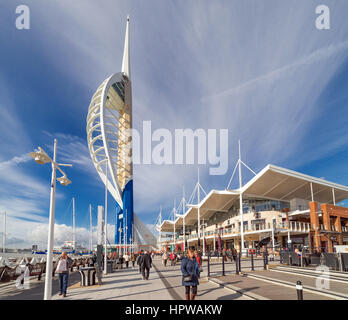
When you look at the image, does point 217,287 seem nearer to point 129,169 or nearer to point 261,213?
point 261,213

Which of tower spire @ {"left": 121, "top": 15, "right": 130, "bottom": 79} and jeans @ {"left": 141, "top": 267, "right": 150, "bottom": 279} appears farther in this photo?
tower spire @ {"left": 121, "top": 15, "right": 130, "bottom": 79}

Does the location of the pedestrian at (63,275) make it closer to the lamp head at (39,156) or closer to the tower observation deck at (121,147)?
the lamp head at (39,156)

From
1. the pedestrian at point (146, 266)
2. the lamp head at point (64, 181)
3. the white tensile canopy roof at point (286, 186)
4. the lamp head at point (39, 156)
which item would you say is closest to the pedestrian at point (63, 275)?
the lamp head at point (64, 181)

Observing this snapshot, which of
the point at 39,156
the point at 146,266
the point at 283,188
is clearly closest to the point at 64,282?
the point at 39,156

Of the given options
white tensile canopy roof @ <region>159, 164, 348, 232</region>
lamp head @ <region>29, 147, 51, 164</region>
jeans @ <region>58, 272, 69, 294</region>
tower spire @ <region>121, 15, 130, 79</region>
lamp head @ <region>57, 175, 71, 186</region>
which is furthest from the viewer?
tower spire @ <region>121, 15, 130, 79</region>

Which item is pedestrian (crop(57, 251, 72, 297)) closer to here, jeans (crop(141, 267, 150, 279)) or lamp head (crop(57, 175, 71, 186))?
lamp head (crop(57, 175, 71, 186))

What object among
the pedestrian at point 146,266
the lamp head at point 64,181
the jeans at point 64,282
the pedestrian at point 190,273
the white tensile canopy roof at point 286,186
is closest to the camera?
the pedestrian at point 190,273

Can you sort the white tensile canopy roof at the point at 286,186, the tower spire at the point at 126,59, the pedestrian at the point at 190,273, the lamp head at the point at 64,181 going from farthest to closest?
the tower spire at the point at 126,59 → the white tensile canopy roof at the point at 286,186 → the lamp head at the point at 64,181 → the pedestrian at the point at 190,273


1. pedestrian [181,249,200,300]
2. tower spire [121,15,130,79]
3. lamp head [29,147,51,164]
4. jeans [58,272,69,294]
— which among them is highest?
tower spire [121,15,130,79]

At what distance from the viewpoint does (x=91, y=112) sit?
5712 cm

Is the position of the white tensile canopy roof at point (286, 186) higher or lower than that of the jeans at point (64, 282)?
higher

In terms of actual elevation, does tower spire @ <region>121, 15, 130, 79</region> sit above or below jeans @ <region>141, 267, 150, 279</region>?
above

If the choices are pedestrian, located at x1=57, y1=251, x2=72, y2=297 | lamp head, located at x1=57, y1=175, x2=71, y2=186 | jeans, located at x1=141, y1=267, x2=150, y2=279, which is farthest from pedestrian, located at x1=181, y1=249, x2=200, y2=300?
jeans, located at x1=141, y1=267, x2=150, y2=279
